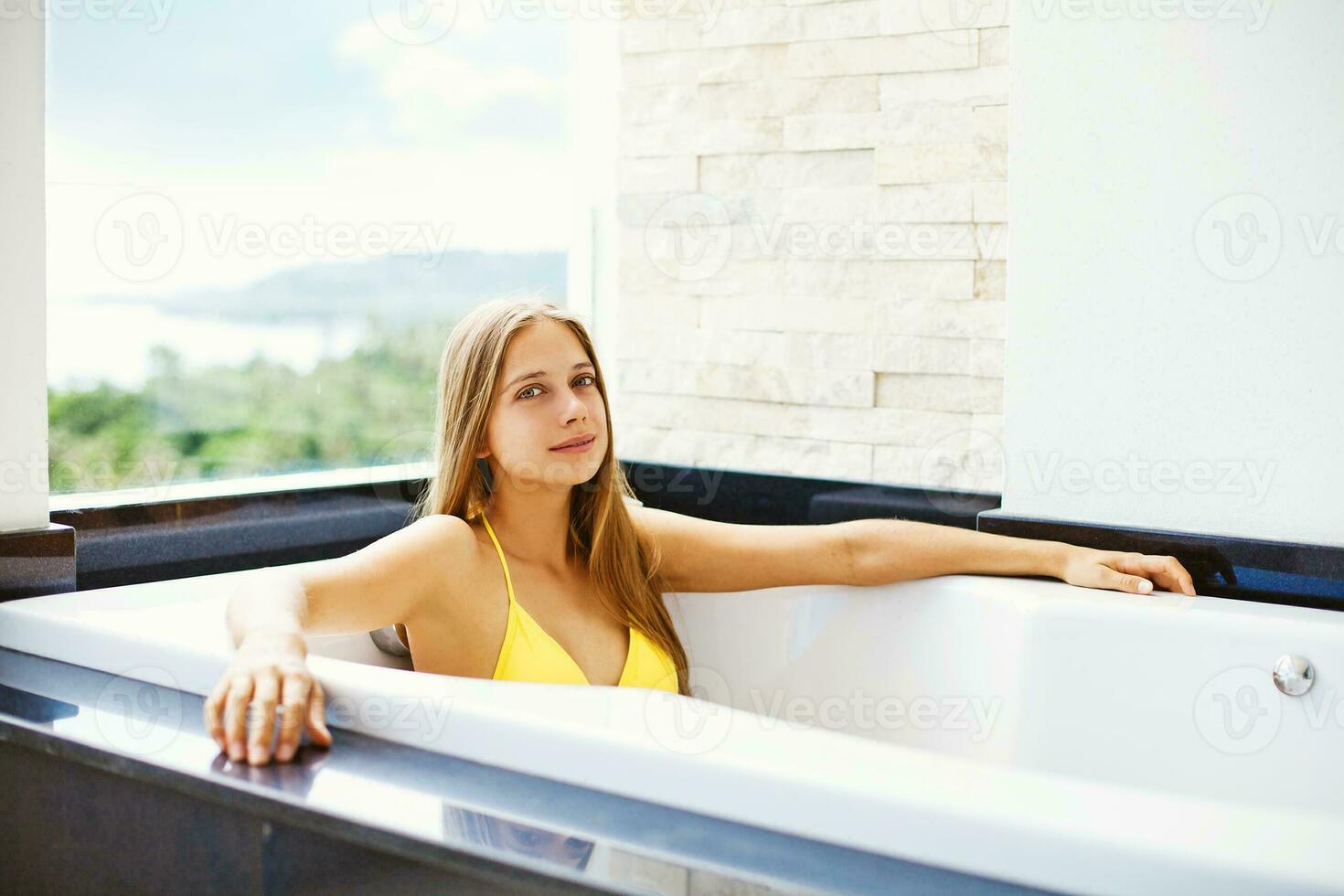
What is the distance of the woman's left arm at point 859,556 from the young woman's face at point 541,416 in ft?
0.81

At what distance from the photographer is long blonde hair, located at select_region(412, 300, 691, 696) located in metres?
1.67

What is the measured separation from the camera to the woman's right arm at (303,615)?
1.13m

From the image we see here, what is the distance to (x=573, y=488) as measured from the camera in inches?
71.7

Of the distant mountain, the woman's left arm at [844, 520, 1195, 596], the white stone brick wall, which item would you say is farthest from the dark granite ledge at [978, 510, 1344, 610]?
the distant mountain

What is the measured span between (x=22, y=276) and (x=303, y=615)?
2.21 ft

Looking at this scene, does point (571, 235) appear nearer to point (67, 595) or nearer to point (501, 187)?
point (501, 187)

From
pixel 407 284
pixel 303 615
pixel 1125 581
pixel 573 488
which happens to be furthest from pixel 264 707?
pixel 407 284

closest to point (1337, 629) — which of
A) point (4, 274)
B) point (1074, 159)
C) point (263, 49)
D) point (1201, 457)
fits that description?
point (1201, 457)

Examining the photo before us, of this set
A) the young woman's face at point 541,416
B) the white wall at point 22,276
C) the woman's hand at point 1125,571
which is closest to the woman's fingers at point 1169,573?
the woman's hand at point 1125,571

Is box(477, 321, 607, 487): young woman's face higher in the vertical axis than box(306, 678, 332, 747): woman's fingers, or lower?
higher

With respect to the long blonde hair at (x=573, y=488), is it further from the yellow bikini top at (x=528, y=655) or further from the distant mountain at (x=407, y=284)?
the distant mountain at (x=407, y=284)

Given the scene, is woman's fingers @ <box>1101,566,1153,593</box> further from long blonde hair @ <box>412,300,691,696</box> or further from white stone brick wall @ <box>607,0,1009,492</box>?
long blonde hair @ <box>412,300,691,696</box>

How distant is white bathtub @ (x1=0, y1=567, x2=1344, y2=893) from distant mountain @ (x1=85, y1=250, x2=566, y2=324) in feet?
3.66

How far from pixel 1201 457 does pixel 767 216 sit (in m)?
0.97
